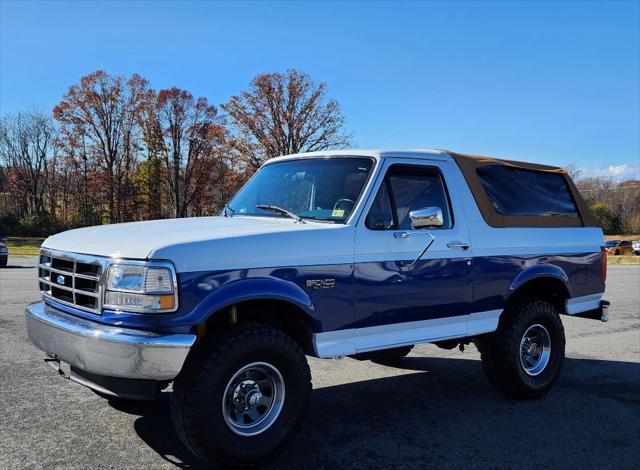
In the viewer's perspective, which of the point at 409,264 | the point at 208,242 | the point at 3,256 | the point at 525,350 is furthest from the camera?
the point at 3,256

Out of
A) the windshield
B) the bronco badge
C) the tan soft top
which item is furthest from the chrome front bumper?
the tan soft top

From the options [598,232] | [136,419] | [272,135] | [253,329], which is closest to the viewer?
[253,329]

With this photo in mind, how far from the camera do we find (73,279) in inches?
153

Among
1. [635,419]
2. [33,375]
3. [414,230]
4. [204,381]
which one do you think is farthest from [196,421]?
[635,419]

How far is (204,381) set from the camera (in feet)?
11.4

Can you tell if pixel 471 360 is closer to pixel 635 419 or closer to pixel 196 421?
pixel 635 419

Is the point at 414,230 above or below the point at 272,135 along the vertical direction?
below

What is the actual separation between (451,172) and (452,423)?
7.02ft

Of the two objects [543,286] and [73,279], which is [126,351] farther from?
[543,286]

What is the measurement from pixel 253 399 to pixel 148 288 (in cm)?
101

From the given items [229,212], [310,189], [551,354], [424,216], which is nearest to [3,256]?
[229,212]

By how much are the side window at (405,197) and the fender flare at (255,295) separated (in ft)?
2.78

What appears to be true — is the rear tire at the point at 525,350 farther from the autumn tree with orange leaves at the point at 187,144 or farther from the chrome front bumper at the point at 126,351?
the autumn tree with orange leaves at the point at 187,144

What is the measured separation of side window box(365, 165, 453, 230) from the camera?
4477mm
